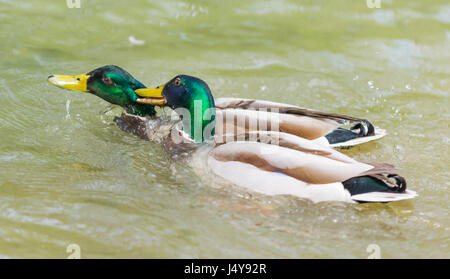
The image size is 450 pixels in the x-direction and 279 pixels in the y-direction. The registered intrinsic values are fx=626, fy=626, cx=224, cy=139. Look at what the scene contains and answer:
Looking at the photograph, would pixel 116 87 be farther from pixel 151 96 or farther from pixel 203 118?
pixel 203 118

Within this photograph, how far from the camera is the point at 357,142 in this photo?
5.40 m

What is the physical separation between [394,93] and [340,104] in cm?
71

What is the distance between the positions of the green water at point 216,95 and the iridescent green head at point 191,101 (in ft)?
1.29

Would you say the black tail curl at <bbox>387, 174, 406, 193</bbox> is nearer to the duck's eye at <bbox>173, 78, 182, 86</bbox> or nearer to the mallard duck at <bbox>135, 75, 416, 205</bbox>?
the mallard duck at <bbox>135, 75, 416, 205</bbox>

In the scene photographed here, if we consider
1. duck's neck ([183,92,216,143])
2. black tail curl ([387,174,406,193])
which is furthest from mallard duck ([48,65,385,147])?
black tail curl ([387,174,406,193])

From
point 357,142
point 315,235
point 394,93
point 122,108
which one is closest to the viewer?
point 315,235

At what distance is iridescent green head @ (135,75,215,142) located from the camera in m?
5.43

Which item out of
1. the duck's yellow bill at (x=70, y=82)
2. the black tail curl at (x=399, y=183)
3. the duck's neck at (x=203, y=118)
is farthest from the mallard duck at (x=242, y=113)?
the black tail curl at (x=399, y=183)

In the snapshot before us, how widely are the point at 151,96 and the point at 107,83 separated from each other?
45cm

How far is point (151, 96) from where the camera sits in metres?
5.68

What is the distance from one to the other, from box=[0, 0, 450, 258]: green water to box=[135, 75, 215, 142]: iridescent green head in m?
0.39

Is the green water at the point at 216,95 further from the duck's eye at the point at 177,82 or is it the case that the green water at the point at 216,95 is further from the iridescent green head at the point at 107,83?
the duck's eye at the point at 177,82
